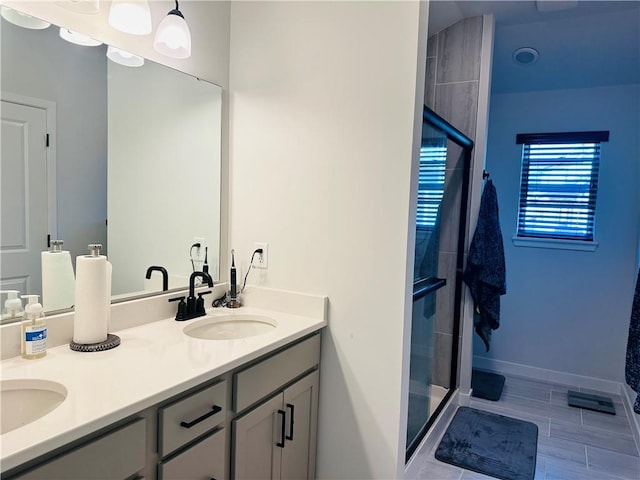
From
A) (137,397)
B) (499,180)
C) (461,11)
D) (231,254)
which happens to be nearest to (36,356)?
(137,397)

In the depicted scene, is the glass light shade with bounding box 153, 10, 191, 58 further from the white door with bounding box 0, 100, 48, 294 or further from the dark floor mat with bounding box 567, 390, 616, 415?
the dark floor mat with bounding box 567, 390, 616, 415

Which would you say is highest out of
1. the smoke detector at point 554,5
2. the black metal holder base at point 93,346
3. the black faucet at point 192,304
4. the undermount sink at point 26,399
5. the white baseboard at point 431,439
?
the smoke detector at point 554,5

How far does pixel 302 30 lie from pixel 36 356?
1.63 metres

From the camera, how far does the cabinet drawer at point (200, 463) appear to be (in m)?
1.20

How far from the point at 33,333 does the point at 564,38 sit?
132 inches

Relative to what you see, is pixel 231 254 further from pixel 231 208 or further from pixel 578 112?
pixel 578 112

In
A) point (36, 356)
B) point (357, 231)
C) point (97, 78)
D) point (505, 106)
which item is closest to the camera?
point (36, 356)

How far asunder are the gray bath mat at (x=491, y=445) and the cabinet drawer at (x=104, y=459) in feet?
6.00

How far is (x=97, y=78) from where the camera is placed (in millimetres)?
1599

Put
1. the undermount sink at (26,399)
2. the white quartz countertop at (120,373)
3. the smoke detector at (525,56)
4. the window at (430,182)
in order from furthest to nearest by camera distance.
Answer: the smoke detector at (525,56) < the window at (430,182) < the undermount sink at (26,399) < the white quartz countertop at (120,373)

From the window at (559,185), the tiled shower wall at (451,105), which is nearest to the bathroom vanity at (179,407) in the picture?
the tiled shower wall at (451,105)

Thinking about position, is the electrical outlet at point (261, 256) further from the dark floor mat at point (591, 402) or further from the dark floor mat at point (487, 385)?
the dark floor mat at point (591, 402)

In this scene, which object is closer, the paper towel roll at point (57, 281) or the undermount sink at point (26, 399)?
the undermount sink at point (26, 399)

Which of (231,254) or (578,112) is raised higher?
(578,112)
